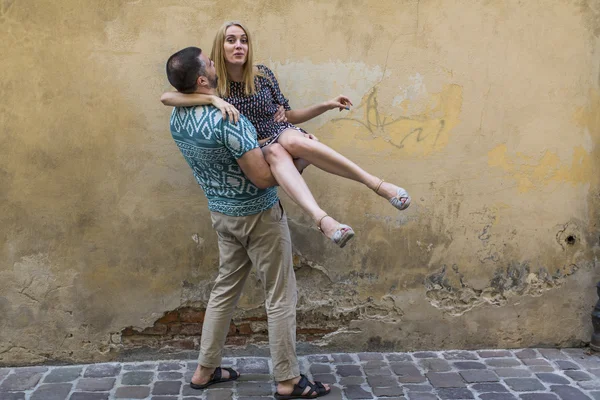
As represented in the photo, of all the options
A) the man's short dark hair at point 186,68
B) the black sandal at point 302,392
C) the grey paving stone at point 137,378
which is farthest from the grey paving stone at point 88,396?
the man's short dark hair at point 186,68

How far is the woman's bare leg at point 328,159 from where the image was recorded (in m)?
3.96

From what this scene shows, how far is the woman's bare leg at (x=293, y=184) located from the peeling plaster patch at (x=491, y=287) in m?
1.36

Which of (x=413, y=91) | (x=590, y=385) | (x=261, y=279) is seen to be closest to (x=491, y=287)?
(x=590, y=385)

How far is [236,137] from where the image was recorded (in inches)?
152

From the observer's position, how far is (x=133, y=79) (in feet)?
15.0

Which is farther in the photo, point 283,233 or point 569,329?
point 569,329

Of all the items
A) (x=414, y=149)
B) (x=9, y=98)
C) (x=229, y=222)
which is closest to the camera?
(x=229, y=222)

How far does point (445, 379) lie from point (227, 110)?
2107mm

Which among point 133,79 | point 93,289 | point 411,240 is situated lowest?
point 93,289

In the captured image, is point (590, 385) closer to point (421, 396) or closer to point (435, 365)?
point (435, 365)

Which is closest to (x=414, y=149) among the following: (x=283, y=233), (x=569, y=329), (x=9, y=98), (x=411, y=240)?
(x=411, y=240)

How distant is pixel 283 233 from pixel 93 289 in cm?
137

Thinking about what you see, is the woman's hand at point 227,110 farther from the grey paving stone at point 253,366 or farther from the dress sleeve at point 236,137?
the grey paving stone at point 253,366

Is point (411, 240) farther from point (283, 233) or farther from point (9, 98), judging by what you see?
point (9, 98)
